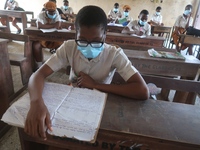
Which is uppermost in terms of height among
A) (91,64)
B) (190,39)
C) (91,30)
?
(91,30)

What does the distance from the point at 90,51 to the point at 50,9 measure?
2.47m

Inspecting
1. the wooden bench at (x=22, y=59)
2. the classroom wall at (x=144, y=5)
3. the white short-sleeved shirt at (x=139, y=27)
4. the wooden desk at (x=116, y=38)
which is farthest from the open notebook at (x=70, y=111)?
the classroom wall at (x=144, y=5)

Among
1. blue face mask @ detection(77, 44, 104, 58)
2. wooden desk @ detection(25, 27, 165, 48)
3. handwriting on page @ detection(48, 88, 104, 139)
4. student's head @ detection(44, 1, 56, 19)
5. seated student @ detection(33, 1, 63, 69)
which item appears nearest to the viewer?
handwriting on page @ detection(48, 88, 104, 139)

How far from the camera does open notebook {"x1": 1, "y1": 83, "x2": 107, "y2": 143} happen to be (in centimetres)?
58

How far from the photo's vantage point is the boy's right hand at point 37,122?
1.92ft

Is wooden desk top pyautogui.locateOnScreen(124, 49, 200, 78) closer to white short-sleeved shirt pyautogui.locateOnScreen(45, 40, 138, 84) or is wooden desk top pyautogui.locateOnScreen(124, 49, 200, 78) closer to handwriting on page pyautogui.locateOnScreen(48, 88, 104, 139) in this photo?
white short-sleeved shirt pyautogui.locateOnScreen(45, 40, 138, 84)

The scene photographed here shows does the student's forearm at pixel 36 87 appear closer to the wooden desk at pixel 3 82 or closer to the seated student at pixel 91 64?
the seated student at pixel 91 64

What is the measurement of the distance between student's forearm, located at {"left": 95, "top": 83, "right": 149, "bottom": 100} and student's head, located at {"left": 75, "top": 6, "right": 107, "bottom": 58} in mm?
231

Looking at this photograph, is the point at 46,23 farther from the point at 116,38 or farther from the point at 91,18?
the point at 91,18

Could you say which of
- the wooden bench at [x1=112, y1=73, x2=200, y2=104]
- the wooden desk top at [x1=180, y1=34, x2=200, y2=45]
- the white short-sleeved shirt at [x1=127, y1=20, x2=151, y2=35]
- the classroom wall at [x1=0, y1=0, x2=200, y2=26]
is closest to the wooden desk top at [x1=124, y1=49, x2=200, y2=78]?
the wooden bench at [x1=112, y1=73, x2=200, y2=104]

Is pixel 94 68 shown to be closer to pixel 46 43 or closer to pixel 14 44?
pixel 46 43

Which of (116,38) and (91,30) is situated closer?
(91,30)

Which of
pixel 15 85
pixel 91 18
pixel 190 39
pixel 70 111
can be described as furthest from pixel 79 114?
pixel 190 39

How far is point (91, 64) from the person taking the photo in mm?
1027
